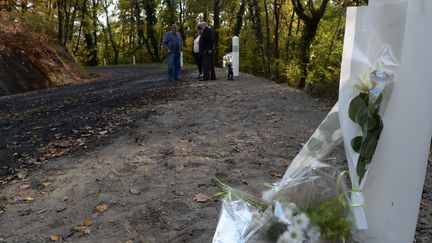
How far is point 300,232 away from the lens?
5.90ft

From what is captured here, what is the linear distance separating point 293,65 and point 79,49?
30.9 metres

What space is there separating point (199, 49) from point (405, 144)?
38.8ft

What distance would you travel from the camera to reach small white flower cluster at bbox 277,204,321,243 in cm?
179

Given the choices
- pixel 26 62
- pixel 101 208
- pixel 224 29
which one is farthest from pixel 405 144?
pixel 224 29

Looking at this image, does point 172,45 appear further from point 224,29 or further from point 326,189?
point 224,29

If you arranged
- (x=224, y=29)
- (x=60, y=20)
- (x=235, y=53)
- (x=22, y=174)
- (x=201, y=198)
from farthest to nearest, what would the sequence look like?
(x=224, y=29) → (x=60, y=20) → (x=235, y=53) → (x=22, y=174) → (x=201, y=198)

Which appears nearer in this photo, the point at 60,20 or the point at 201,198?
the point at 201,198

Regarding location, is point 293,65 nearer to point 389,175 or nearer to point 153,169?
point 153,169

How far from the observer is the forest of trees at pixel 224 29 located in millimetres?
17531

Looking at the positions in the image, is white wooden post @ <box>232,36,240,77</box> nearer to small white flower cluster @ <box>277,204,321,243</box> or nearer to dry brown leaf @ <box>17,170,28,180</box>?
dry brown leaf @ <box>17,170,28,180</box>

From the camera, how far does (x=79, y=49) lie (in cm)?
4331

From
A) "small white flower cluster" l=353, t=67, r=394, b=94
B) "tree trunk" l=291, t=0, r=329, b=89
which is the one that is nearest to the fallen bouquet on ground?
"small white flower cluster" l=353, t=67, r=394, b=94

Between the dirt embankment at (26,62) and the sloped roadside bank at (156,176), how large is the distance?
1001 centimetres

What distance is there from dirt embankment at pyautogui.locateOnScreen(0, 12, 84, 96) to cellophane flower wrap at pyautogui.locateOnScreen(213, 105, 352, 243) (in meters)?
15.0
